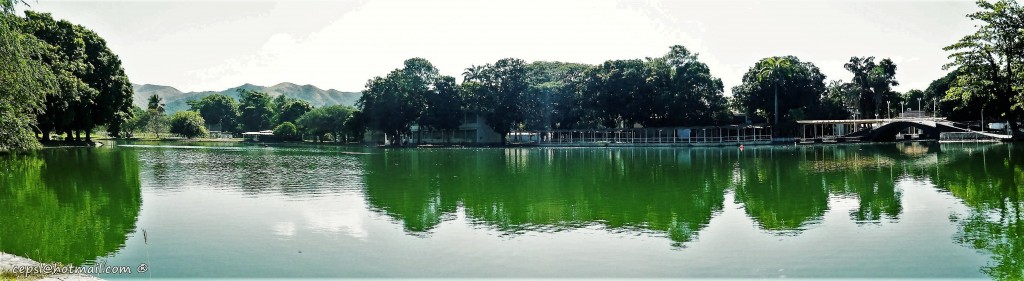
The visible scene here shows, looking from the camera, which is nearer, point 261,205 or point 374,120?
point 261,205

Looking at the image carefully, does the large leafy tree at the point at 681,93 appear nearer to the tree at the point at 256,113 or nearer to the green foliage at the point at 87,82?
the green foliage at the point at 87,82

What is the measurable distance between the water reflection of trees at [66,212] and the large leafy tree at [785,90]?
53420mm

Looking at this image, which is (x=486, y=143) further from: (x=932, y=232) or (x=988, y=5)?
(x=932, y=232)

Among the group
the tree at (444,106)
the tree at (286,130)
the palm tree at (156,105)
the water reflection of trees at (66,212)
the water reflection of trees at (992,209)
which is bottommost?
the water reflection of trees at (992,209)

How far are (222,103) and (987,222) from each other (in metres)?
119

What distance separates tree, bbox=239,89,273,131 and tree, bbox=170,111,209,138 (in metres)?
10.9

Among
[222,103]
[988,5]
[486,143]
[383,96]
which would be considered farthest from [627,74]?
[222,103]

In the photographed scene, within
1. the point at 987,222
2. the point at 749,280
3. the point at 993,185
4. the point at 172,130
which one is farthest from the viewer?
the point at 172,130

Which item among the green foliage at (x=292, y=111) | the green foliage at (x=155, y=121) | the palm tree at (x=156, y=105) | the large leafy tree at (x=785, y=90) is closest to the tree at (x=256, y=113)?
the green foliage at (x=292, y=111)

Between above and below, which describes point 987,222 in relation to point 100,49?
below

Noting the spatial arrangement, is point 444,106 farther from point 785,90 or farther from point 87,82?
point 785,90

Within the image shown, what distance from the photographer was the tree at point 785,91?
63.0 metres

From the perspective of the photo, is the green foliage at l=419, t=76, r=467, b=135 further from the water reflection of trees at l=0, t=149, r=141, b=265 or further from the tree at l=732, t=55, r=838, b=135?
the water reflection of trees at l=0, t=149, r=141, b=265

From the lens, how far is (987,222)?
511 inches
